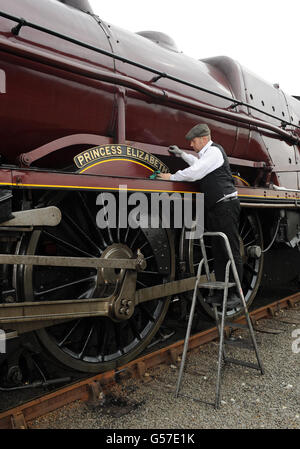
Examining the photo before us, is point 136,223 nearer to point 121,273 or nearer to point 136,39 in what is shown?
point 121,273

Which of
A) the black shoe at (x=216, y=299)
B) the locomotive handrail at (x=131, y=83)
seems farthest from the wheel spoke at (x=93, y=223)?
the black shoe at (x=216, y=299)

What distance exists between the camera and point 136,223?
3.23 metres

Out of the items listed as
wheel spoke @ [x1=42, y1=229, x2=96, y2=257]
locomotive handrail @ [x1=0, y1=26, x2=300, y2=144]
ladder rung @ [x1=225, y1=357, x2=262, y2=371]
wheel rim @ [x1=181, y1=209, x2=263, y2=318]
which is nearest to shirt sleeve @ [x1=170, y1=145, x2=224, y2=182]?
locomotive handrail @ [x1=0, y1=26, x2=300, y2=144]

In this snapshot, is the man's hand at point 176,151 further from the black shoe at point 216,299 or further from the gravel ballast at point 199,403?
the gravel ballast at point 199,403

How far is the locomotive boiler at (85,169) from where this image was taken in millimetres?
2516

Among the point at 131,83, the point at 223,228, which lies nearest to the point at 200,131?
the point at 131,83

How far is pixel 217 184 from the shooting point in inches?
130

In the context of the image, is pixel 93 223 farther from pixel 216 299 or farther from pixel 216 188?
pixel 216 299

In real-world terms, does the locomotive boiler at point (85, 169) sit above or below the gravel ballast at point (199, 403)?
above

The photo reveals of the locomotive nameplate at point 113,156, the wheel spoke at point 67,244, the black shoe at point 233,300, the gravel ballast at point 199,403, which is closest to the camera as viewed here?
the gravel ballast at point 199,403

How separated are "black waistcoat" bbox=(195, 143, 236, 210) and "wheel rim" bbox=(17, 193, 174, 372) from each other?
477 millimetres

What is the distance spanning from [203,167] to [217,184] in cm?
18

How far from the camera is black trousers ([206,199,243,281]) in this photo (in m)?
3.38
